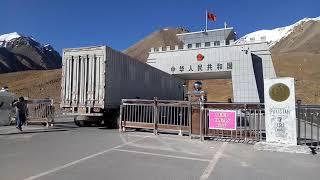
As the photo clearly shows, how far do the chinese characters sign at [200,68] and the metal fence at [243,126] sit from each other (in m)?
24.9

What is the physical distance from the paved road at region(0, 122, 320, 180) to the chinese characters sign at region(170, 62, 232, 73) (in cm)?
2642

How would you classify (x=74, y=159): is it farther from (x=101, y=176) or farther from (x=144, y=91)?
(x=144, y=91)

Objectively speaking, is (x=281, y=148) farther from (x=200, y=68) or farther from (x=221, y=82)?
(x=221, y=82)

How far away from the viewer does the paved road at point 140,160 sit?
7.97 m

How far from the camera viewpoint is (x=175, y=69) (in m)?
42.1

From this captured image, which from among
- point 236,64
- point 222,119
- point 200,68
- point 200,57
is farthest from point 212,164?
point 200,57

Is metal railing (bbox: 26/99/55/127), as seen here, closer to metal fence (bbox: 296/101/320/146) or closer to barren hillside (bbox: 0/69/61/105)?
metal fence (bbox: 296/101/320/146)

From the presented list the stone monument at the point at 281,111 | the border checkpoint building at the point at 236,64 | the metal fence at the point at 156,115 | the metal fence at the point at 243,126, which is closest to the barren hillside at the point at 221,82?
the border checkpoint building at the point at 236,64

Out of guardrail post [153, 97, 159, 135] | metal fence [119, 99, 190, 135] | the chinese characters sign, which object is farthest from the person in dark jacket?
the chinese characters sign

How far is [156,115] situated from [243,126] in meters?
3.71

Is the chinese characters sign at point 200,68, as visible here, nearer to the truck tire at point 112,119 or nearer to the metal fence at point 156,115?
the truck tire at point 112,119

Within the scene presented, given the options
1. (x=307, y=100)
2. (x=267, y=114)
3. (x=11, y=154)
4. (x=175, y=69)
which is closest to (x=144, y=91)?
(x=267, y=114)

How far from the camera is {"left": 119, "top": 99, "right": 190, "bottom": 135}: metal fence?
15766 millimetres

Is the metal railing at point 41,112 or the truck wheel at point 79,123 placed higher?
the metal railing at point 41,112
